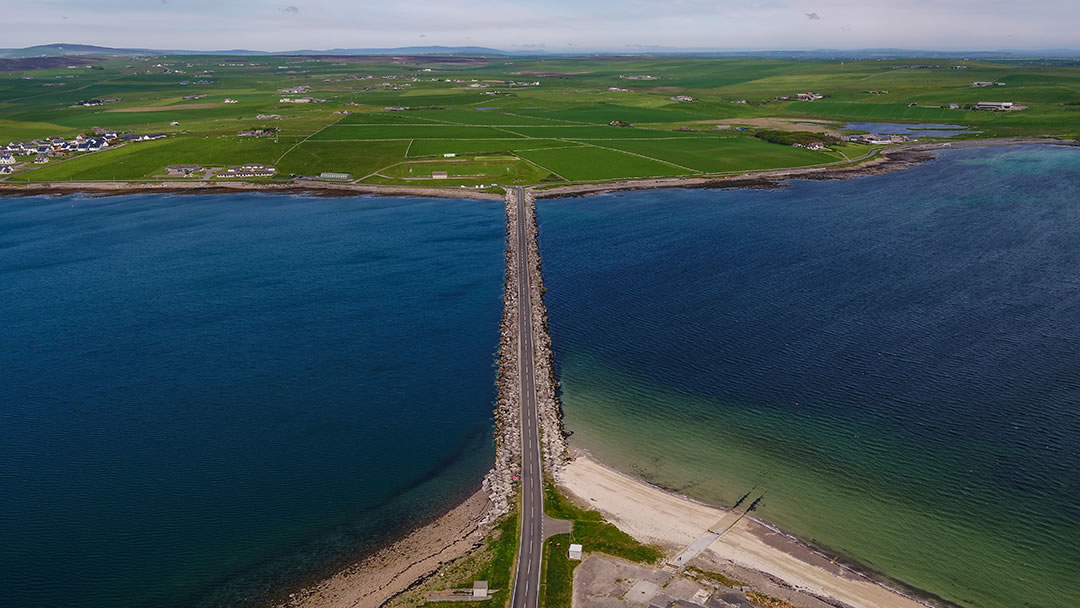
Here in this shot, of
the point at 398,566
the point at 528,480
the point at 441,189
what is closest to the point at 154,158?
the point at 441,189

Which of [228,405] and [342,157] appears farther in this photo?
[342,157]

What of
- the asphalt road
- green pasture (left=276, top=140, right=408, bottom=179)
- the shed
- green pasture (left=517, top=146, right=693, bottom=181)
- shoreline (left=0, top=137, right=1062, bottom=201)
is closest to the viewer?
the shed

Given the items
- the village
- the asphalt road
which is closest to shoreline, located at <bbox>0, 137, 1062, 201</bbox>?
the village

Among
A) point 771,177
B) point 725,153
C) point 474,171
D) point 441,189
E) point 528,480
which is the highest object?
point 725,153

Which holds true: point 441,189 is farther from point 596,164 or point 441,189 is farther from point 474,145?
point 596,164

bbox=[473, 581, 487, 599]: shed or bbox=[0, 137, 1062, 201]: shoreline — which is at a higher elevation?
bbox=[0, 137, 1062, 201]: shoreline

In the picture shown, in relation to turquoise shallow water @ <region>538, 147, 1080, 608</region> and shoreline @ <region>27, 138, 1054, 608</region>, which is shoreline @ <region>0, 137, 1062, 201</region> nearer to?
turquoise shallow water @ <region>538, 147, 1080, 608</region>

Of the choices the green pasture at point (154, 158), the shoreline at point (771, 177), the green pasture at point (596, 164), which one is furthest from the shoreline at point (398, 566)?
the green pasture at point (154, 158)
